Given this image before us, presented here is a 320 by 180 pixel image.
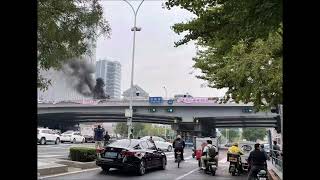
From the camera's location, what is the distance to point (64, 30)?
12.0 metres

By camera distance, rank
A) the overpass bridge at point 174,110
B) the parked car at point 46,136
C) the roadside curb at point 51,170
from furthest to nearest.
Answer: the overpass bridge at point 174,110 < the parked car at point 46,136 < the roadside curb at point 51,170

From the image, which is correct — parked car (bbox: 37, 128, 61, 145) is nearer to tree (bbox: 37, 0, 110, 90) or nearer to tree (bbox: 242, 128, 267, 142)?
tree (bbox: 37, 0, 110, 90)

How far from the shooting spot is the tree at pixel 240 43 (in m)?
7.40

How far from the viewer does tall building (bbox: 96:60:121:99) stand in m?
101

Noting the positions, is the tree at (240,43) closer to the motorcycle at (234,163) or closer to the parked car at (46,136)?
the motorcycle at (234,163)

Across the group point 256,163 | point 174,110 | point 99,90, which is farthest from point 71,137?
point 256,163

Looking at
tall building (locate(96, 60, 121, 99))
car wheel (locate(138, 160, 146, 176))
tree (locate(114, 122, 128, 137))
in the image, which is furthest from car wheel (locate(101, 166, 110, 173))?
tree (locate(114, 122, 128, 137))

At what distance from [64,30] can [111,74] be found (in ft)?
307

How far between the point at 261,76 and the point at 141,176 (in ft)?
22.6

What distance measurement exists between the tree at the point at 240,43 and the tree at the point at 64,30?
7.77 ft

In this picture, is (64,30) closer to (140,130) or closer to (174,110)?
(174,110)

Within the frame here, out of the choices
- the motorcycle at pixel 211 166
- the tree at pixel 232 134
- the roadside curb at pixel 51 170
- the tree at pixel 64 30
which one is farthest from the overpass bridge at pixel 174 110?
the tree at pixel 232 134

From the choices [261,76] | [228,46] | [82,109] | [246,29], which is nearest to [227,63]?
[261,76]
